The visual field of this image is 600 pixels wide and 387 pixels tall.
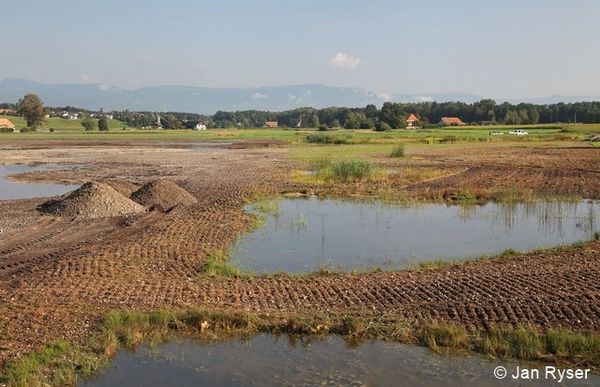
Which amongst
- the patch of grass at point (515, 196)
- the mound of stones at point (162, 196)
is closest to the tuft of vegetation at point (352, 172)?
the patch of grass at point (515, 196)

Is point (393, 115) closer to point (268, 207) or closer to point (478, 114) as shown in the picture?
point (478, 114)

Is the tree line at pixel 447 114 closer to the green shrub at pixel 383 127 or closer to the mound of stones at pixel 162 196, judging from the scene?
the green shrub at pixel 383 127

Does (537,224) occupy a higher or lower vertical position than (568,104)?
lower

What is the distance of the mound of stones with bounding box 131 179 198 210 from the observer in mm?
23962

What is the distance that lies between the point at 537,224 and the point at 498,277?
9.04 meters

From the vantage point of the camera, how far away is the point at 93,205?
21.4m

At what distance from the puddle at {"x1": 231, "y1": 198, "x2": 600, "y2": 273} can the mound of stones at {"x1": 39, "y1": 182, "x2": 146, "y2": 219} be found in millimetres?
5512

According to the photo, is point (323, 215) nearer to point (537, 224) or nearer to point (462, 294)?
point (537, 224)

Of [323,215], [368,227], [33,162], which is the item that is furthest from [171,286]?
[33,162]

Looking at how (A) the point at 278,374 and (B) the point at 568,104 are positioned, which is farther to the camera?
(B) the point at 568,104

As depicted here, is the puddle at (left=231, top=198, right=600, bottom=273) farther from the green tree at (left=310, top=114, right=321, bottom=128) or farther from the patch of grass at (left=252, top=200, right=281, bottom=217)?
the green tree at (left=310, top=114, right=321, bottom=128)

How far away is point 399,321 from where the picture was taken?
9477mm

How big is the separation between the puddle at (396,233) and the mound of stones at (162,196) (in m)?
4.23
